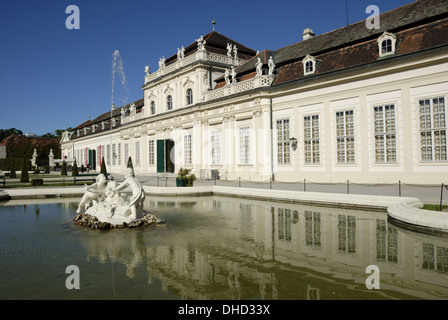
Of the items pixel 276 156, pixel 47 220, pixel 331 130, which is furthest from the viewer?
pixel 276 156

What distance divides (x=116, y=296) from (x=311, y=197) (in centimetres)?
1129

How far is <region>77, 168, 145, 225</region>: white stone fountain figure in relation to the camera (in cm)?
1055

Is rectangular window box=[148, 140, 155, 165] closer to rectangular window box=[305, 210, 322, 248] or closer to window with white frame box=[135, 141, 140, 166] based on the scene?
window with white frame box=[135, 141, 140, 166]

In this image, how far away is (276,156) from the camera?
26.0m

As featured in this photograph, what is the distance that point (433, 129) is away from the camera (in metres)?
17.8

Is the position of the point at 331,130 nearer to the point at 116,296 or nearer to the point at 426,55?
the point at 426,55

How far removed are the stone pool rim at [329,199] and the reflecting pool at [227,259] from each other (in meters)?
0.59

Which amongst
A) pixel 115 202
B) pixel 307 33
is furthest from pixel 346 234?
pixel 307 33

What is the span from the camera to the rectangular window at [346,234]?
7.64 metres

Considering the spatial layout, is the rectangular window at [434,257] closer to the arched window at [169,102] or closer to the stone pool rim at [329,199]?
the stone pool rim at [329,199]

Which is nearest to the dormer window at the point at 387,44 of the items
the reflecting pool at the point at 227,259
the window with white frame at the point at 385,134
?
the window with white frame at the point at 385,134

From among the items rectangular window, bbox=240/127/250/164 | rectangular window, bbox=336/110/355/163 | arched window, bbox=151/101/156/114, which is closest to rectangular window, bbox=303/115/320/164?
rectangular window, bbox=336/110/355/163

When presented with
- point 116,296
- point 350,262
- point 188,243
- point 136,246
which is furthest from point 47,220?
point 350,262

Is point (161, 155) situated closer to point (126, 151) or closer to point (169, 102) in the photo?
point (169, 102)
